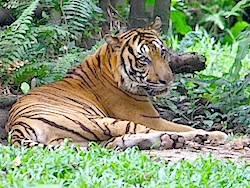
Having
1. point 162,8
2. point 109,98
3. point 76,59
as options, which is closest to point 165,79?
point 109,98

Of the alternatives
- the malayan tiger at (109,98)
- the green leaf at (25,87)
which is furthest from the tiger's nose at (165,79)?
the green leaf at (25,87)

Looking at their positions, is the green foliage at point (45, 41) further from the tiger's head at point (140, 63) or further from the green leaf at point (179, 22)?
the green leaf at point (179, 22)

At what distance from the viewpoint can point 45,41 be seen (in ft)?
28.4

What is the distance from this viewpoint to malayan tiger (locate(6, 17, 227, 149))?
6.39m

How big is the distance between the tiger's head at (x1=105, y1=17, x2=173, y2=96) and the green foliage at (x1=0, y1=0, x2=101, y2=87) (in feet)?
3.08

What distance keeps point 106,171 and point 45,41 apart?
430 centimetres

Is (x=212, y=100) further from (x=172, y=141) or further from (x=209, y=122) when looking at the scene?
Result: (x=172, y=141)

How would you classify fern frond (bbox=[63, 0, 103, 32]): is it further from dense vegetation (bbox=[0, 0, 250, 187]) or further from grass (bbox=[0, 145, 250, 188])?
grass (bbox=[0, 145, 250, 188])

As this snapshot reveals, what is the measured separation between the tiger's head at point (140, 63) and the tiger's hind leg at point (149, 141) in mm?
948

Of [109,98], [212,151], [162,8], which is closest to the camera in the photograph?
[212,151]

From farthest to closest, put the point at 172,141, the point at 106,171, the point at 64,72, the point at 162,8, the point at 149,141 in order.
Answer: the point at 162,8, the point at 64,72, the point at 172,141, the point at 149,141, the point at 106,171

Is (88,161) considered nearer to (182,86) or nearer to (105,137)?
(105,137)

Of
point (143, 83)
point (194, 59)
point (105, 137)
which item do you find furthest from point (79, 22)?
point (105, 137)

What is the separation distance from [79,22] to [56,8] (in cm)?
33
